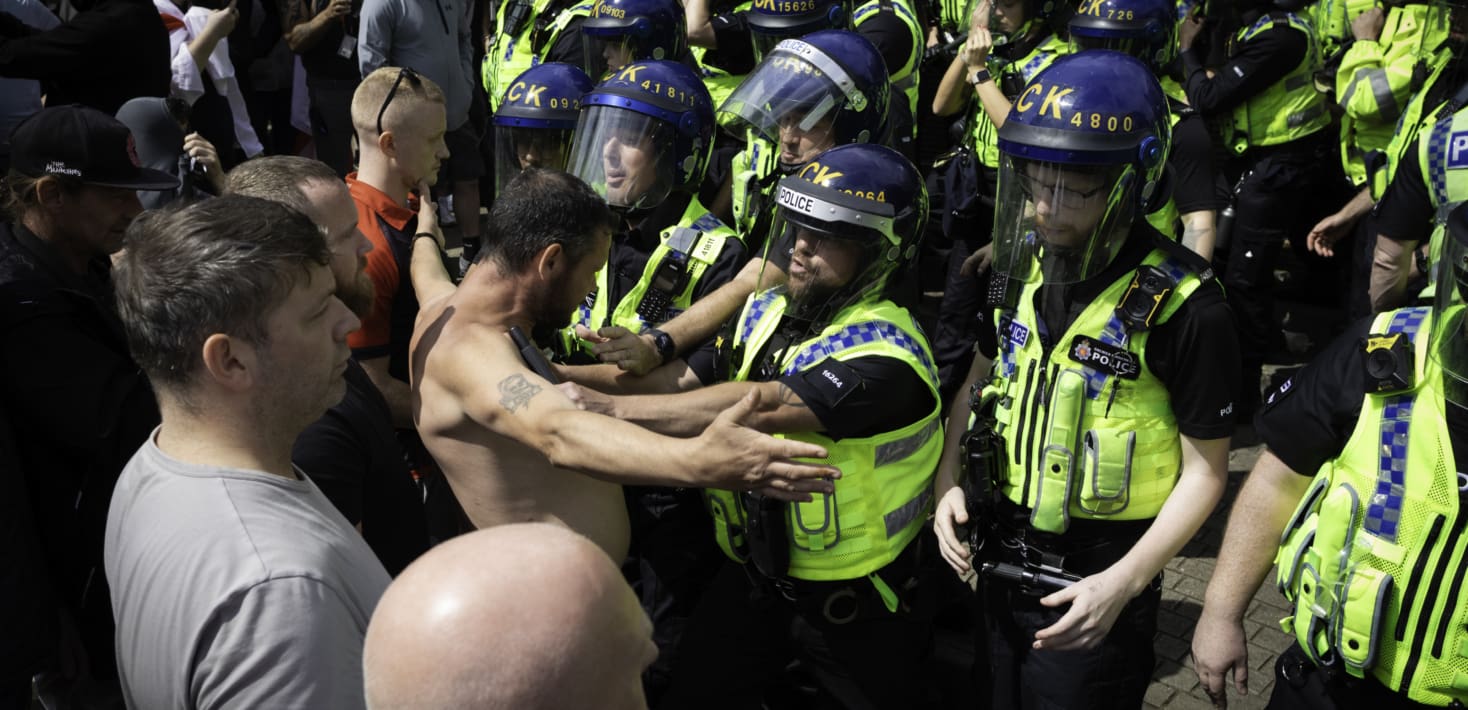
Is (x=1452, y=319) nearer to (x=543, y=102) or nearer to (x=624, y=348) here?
(x=624, y=348)

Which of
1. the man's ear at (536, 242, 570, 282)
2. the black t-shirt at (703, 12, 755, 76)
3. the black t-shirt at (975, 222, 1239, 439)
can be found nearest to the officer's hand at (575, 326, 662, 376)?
the man's ear at (536, 242, 570, 282)

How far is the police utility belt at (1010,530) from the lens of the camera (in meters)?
3.01

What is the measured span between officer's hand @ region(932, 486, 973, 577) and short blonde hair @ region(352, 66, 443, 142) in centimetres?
241

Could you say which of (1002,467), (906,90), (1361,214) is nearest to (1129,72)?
(1002,467)

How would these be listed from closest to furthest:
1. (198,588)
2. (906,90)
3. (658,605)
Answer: (198,588) → (658,605) → (906,90)

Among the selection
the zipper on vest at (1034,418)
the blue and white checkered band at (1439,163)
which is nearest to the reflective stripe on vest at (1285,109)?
the blue and white checkered band at (1439,163)

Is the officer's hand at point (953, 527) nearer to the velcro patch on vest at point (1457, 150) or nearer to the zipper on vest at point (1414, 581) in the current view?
the zipper on vest at point (1414, 581)

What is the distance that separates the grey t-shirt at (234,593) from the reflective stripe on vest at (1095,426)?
1.70 metres

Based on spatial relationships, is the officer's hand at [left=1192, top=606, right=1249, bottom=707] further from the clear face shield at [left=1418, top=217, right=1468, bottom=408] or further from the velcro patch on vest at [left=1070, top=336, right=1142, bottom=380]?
the clear face shield at [left=1418, top=217, right=1468, bottom=408]

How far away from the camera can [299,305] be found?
84.7 inches

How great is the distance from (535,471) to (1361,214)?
16.0 feet

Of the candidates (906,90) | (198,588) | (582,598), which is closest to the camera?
(582,598)

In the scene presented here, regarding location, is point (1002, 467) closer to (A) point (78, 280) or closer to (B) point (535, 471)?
(B) point (535, 471)

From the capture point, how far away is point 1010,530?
10.5ft
